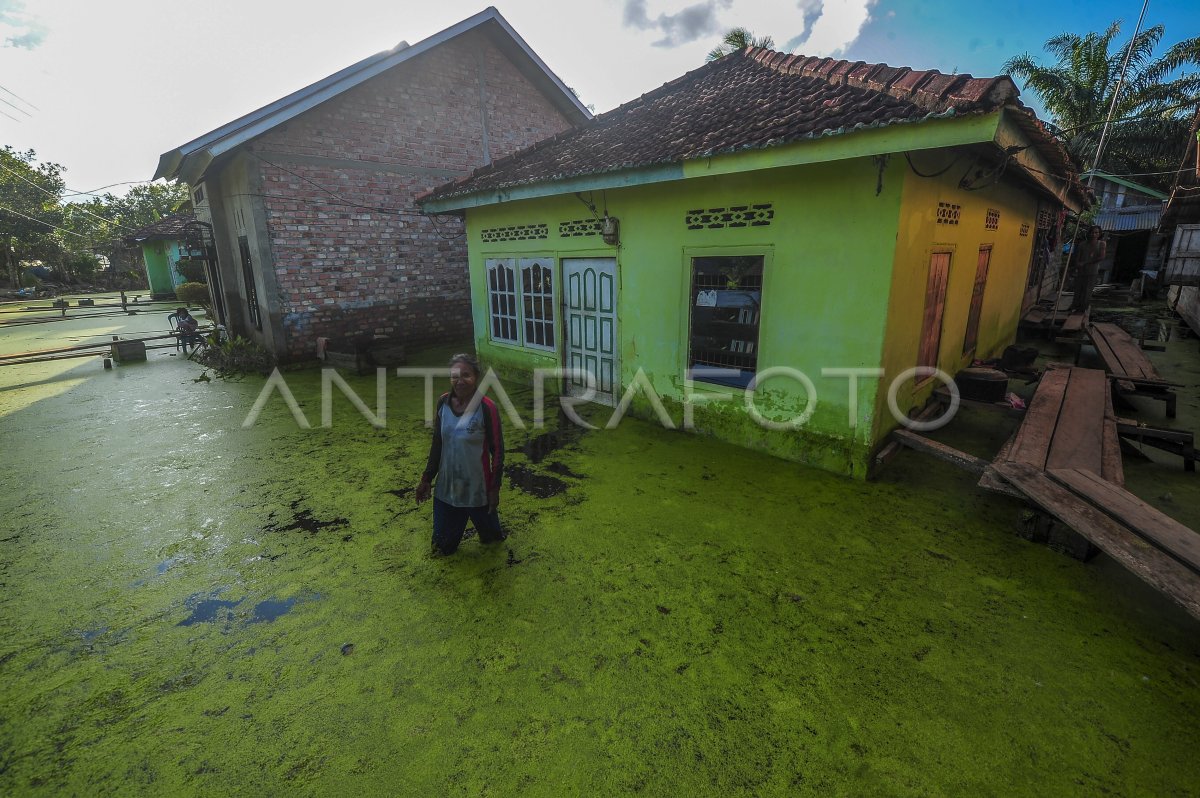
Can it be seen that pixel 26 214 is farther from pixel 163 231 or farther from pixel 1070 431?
pixel 1070 431

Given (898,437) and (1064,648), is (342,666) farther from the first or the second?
(898,437)

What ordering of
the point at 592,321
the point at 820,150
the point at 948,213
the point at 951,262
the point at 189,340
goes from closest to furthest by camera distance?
1. the point at 820,150
2. the point at 948,213
3. the point at 951,262
4. the point at 592,321
5. the point at 189,340

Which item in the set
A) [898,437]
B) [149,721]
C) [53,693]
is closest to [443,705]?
[149,721]

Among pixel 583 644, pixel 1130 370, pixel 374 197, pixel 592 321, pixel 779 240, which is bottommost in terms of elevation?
pixel 583 644

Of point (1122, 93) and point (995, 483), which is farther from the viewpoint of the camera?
point (1122, 93)

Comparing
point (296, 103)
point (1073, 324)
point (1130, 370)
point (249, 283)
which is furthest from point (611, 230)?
point (1073, 324)

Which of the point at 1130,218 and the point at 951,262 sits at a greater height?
the point at 1130,218
